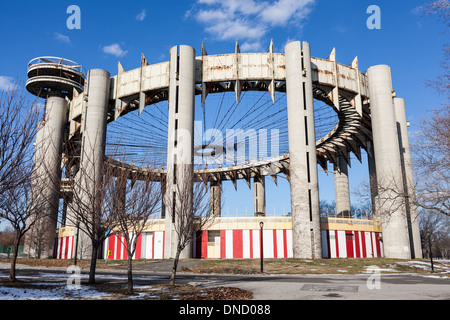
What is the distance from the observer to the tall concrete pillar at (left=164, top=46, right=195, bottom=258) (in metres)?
→ 37.5

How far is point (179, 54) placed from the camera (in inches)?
1646

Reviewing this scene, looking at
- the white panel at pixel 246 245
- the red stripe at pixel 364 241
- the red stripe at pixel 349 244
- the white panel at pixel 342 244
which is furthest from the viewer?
the red stripe at pixel 364 241

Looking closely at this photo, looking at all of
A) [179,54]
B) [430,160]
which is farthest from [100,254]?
[430,160]

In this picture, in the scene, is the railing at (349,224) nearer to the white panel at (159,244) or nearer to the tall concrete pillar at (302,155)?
the tall concrete pillar at (302,155)

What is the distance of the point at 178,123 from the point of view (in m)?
39.6

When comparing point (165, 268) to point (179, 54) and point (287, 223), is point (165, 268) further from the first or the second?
point (179, 54)

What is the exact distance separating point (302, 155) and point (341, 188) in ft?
80.3

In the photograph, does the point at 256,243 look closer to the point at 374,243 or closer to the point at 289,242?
the point at 289,242

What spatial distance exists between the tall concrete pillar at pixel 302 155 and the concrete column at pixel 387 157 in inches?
365

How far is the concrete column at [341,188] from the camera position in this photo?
57031 millimetres

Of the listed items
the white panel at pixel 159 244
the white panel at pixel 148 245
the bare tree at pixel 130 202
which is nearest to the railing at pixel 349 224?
the white panel at pixel 159 244

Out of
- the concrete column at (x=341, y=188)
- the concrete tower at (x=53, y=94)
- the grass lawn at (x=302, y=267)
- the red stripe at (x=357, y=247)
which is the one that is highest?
the concrete tower at (x=53, y=94)
